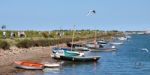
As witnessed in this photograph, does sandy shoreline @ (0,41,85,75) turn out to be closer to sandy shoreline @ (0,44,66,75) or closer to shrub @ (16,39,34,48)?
sandy shoreline @ (0,44,66,75)

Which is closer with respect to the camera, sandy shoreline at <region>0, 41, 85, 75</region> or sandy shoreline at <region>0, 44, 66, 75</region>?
sandy shoreline at <region>0, 41, 85, 75</region>

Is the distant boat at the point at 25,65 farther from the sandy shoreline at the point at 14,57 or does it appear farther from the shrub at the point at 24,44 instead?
the shrub at the point at 24,44

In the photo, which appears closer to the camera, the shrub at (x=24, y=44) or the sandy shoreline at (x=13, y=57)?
the sandy shoreline at (x=13, y=57)

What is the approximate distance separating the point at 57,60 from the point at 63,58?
0.96 m

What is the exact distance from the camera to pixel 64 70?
61906 mm

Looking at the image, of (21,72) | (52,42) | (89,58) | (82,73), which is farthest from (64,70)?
(52,42)

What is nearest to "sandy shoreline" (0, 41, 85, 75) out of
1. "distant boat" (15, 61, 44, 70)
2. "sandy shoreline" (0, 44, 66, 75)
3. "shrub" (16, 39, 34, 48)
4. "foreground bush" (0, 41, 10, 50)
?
"sandy shoreline" (0, 44, 66, 75)

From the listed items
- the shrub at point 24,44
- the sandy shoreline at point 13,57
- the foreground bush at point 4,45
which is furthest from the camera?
the shrub at point 24,44

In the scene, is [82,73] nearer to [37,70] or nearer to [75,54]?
[37,70]

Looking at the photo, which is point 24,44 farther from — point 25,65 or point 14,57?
point 25,65

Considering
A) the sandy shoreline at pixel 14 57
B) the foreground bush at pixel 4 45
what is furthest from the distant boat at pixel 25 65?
the foreground bush at pixel 4 45

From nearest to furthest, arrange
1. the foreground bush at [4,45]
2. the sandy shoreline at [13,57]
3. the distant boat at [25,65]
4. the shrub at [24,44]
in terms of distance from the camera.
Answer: the sandy shoreline at [13,57] → the distant boat at [25,65] → the foreground bush at [4,45] → the shrub at [24,44]

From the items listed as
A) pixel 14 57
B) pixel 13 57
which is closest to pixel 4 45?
pixel 14 57

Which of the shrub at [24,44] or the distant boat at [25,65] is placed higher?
the shrub at [24,44]
